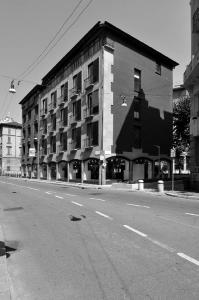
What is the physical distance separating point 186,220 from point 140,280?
593 centimetres

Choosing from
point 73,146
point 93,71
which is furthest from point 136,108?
point 73,146

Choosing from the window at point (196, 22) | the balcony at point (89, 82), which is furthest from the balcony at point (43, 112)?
the window at point (196, 22)

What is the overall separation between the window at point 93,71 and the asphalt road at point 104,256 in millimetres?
26213

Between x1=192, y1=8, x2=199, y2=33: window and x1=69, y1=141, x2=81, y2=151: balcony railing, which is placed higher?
x1=192, y1=8, x2=199, y2=33: window

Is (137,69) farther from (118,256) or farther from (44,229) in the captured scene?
(118,256)

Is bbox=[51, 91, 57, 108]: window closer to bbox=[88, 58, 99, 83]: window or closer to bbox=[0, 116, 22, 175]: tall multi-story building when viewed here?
bbox=[88, 58, 99, 83]: window

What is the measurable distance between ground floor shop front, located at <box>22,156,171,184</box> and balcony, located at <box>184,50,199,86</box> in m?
12.0

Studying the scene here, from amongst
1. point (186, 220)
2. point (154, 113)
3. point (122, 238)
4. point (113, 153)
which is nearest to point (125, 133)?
point (113, 153)

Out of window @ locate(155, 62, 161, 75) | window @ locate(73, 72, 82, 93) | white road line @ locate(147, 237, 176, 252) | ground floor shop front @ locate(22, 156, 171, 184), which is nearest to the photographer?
white road line @ locate(147, 237, 176, 252)

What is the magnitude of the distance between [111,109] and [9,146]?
210 feet

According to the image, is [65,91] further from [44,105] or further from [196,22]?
[196,22]

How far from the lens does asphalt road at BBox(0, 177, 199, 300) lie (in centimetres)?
501

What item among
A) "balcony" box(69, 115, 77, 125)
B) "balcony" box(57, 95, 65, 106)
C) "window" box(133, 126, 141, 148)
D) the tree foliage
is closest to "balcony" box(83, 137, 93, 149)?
"balcony" box(69, 115, 77, 125)

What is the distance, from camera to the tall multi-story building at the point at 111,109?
115 feet
